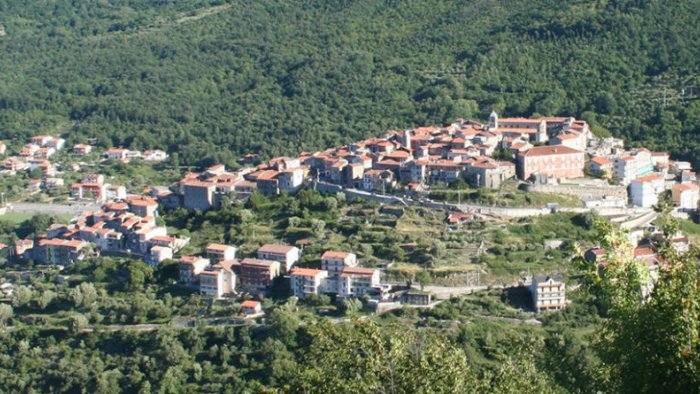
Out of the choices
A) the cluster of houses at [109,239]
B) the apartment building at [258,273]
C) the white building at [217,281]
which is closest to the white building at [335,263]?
the apartment building at [258,273]

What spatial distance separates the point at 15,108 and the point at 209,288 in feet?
116

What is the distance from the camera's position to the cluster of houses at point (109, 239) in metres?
33.8

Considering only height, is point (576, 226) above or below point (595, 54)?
below

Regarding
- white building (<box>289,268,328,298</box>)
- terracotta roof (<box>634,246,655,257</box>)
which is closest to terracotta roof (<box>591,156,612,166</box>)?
terracotta roof (<box>634,246,655,257</box>)

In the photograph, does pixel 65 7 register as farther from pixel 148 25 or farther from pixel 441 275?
pixel 441 275

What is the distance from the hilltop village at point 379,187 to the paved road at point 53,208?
1914 millimetres

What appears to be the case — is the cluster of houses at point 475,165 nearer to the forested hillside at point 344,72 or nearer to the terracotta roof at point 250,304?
the forested hillside at point 344,72

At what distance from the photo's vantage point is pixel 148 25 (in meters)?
74.6

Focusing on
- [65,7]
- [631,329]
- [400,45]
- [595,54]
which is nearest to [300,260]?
[631,329]

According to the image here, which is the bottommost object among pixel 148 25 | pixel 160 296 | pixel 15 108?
pixel 160 296

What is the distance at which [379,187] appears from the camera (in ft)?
113

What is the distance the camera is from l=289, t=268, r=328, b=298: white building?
29042 millimetres

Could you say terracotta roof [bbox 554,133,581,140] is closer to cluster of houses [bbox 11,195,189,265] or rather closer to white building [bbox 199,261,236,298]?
white building [bbox 199,261,236,298]

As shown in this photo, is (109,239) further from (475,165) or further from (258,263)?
(475,165)
